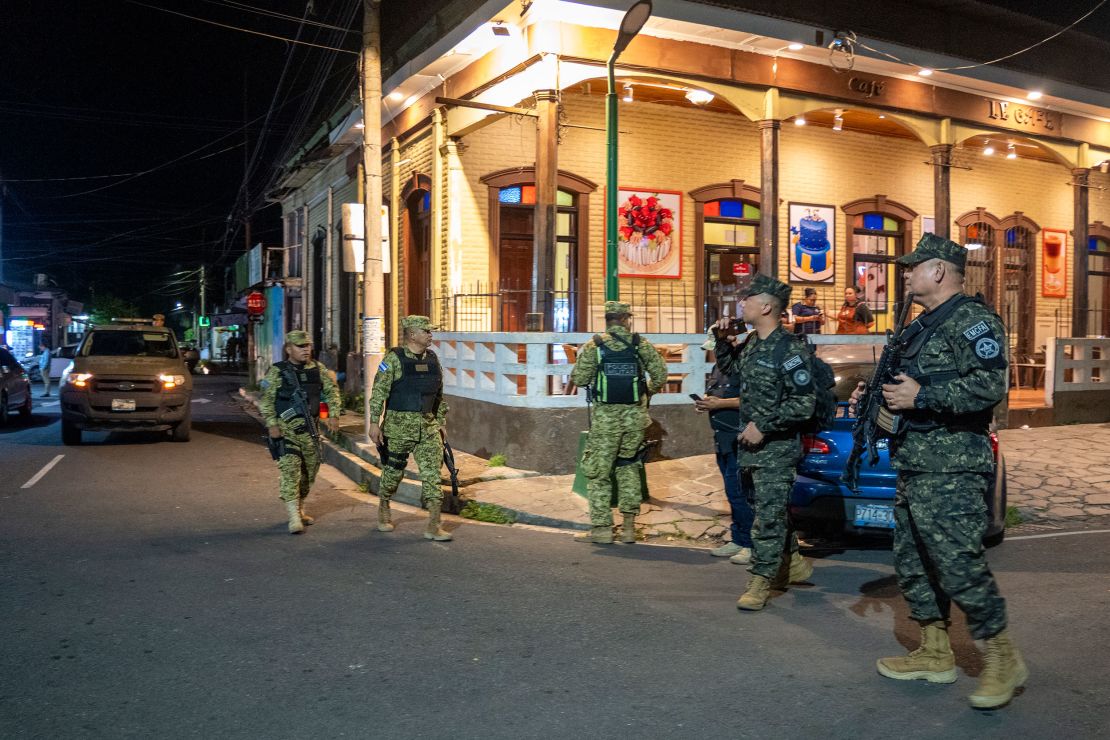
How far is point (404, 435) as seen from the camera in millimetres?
7691

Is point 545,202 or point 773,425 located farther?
point 545,202

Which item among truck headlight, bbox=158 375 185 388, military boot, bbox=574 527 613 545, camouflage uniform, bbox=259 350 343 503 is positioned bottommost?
military boot, bbox=574 527 613 545

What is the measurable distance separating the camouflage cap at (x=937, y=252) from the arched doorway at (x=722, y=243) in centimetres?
1183

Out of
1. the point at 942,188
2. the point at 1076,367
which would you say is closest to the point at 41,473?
the point at 942,188

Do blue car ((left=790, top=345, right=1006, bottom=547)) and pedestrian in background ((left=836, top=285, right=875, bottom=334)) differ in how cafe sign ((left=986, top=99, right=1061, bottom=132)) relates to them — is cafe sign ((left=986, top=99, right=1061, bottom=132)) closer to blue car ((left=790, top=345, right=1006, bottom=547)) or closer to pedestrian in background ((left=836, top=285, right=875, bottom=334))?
pedestrian in background ((left=836, top=285, right=875, bottom=334))

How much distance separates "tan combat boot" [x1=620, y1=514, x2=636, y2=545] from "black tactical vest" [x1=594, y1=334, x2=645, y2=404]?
0.96 m

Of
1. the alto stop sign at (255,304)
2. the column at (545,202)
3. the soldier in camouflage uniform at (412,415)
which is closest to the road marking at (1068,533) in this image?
the soldier in camouflage uniform at (412,415)

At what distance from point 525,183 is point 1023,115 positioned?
29.1 ft

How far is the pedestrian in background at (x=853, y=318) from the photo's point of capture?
14367 mm

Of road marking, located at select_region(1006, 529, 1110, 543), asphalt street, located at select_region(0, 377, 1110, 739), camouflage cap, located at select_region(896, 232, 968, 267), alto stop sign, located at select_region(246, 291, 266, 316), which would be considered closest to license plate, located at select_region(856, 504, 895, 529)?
asphalt street, located at select_region(0, 377, 1110, 739)

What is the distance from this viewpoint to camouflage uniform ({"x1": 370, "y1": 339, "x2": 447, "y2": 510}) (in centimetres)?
768

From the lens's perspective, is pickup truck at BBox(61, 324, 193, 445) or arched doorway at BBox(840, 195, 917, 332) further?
arched doorway at BBox(840, 195, 917, 332)

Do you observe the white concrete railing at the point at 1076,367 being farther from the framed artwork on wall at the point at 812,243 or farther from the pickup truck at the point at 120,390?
the pickup truck at the point at 120,390

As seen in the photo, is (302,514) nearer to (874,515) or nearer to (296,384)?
(296,384)
